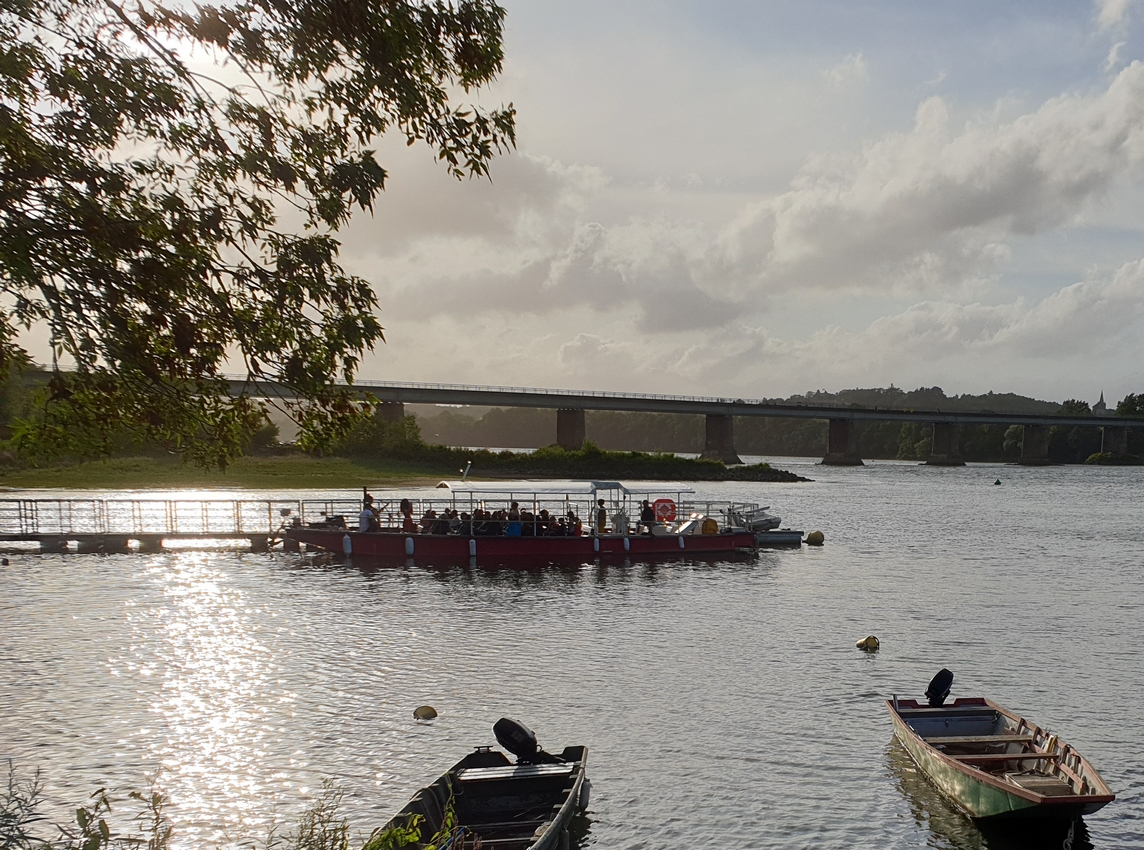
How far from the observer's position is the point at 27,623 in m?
34.5

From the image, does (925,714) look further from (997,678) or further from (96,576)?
(96,576)

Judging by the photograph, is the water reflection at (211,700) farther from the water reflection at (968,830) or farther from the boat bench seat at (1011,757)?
the boat bench seat at (1011,757)

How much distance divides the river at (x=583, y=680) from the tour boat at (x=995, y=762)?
0.69 m

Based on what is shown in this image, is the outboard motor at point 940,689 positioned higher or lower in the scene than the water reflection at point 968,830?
higher

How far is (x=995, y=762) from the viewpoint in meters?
18.3

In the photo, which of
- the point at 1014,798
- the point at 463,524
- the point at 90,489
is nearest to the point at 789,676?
the point at 1014,798

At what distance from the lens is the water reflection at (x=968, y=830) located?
53.2 ft

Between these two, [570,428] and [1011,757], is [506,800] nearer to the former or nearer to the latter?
[1011,757]

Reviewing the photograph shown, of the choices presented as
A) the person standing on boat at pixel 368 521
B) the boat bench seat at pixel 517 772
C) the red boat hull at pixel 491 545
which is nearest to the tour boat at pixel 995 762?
the boat bench seat at pixel 517 772

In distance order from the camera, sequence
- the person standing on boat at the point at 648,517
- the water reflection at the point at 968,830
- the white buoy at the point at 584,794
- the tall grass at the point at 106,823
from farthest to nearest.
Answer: the person standing on boat at the point at 648,517, the white buoy at the point at 584,794, the water reflection at the point at 968,830, the tall grass at the point at 106,823

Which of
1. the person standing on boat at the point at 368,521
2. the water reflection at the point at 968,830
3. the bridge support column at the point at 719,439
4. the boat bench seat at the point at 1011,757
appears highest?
the bridge support column at the point at 719,439

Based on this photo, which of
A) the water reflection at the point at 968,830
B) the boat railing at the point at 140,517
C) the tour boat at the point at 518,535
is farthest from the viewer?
the boat railing at the point at 140,517

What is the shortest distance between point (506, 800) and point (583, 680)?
10.2 m

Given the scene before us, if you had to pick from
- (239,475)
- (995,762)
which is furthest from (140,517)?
(239,475)
